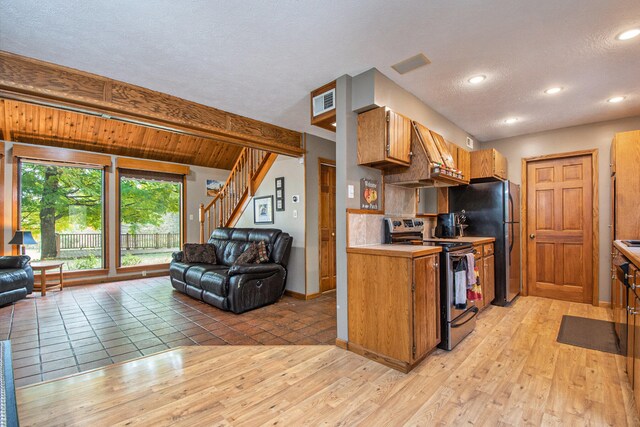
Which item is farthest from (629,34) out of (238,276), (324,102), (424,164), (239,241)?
(239,241)

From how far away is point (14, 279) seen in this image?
4.24m

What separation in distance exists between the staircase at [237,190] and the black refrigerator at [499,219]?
3.16 m

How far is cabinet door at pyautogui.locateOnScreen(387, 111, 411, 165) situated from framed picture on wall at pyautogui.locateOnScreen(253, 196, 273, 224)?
2.91 metres

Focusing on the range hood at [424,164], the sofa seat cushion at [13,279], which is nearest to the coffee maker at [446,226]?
the range hood at [424,164]

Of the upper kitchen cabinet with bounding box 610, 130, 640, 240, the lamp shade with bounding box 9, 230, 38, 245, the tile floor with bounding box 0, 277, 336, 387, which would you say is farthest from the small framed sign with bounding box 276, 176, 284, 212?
the upper kitchen cabinet with bounding box 610, 130, 640, 240

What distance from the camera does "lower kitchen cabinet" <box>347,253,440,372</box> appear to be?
234cm

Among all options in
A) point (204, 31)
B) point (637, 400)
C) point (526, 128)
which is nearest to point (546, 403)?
point (637, 400)

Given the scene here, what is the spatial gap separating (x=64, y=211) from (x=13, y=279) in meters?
2.00

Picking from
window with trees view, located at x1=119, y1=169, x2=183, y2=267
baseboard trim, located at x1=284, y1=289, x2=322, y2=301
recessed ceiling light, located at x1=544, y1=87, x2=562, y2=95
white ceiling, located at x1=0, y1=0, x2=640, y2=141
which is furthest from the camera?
window with trees view, located at x1=119, y1=169, x2=183, y2=267

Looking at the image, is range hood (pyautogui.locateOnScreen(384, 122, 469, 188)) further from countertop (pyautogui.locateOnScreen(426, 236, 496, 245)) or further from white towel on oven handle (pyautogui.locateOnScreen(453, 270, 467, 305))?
white towel on oven handle (pyautogui.locateOnScreen(453, 270, 467, 305))

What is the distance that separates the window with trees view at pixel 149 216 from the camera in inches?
256

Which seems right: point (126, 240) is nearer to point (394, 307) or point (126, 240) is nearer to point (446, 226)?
point (394, 307)

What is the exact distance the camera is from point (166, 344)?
9.56 ft

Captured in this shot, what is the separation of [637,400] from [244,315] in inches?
137
